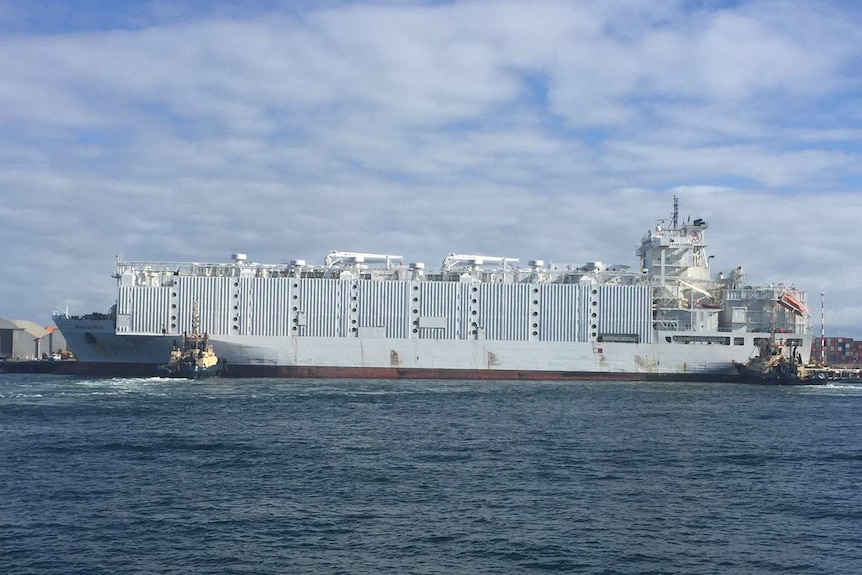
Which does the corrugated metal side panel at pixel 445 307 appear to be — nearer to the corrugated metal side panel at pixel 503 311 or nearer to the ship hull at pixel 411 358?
the corrugated metal side panel at pixel 503 311

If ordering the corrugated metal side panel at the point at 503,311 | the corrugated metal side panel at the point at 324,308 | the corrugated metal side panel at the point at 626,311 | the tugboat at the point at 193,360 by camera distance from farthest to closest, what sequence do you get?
the corrugated metal side panel at the point at 626,311 < the corrugated metal side panel at the point at 503,311 < the corrugated metal side panel at the point at 324,308 < the tugboat at the point at 193,360

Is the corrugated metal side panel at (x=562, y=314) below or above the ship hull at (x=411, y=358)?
above

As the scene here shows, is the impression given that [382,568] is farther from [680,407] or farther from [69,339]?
[69,339]

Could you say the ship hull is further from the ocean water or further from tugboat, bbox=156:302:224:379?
the ocean water

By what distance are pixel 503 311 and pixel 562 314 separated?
14.2 feet

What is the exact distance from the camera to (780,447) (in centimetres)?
2858

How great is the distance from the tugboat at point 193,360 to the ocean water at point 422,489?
15720 millimetres

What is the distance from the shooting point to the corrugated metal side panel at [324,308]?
60156mm

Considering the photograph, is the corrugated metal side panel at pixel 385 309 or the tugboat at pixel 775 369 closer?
the tugboat at pixel 775 369

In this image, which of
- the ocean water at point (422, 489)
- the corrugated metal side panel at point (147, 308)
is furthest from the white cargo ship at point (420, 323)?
the ocean water at point (422, 489)

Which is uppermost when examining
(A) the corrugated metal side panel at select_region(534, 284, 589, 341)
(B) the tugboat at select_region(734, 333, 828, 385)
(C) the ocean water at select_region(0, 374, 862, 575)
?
(A) the corrugated metal side panel at select_region(534, 284, 589, 341)

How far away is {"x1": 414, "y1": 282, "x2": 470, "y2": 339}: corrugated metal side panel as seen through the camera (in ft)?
200

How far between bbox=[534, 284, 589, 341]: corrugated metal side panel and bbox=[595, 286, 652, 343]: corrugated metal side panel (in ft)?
4.66

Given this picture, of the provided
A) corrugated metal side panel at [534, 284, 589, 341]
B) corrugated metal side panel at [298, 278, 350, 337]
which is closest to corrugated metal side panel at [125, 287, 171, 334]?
corrugated metal side panel at [298, 278, 350, 337]
